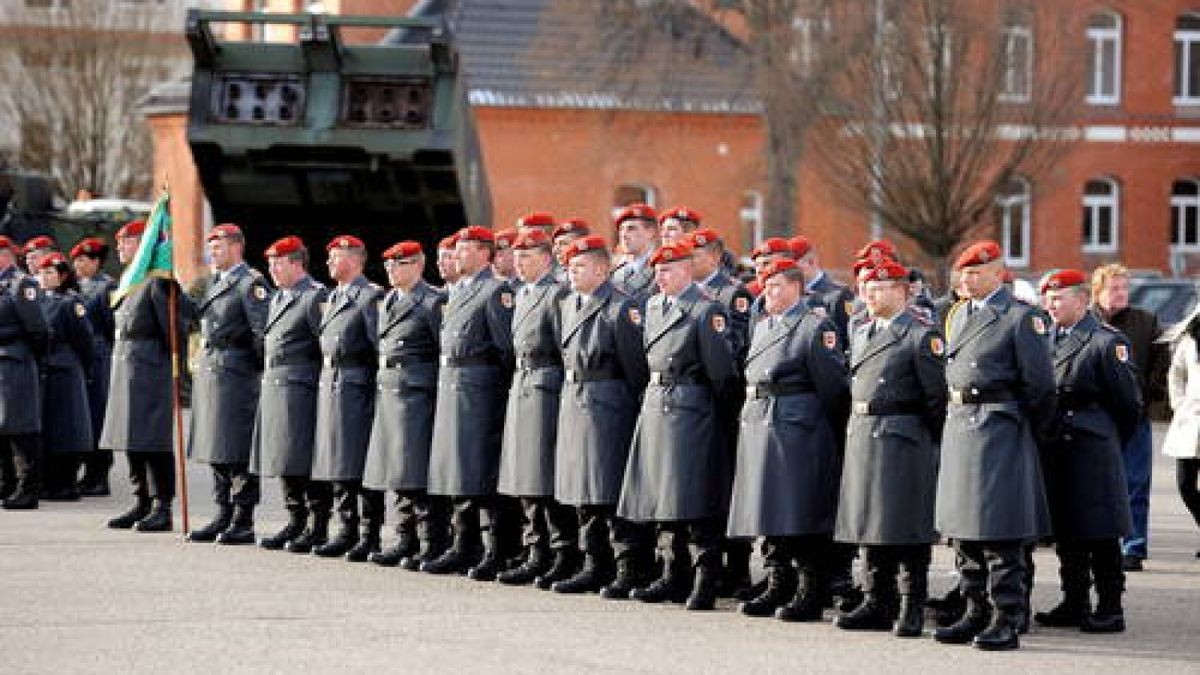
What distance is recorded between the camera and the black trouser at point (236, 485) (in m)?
16.0

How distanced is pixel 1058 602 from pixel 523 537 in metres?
3.13

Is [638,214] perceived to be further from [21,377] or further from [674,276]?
[21,377]

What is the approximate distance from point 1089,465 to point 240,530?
5604 millimetres

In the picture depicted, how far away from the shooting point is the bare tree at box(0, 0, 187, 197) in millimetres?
57844

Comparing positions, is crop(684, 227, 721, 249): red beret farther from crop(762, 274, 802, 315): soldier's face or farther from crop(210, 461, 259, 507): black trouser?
crop(210, 461, 259, 507): black trouser

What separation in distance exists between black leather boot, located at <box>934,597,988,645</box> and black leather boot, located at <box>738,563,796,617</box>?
1.06m

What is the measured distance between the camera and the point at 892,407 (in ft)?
40.3

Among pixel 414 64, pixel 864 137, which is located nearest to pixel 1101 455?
pixel 414 64

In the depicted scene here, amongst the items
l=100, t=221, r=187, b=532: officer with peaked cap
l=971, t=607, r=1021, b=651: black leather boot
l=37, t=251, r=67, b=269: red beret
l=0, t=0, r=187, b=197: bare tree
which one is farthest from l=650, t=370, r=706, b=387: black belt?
l=0, t=0, r=187, b=197: bare tree

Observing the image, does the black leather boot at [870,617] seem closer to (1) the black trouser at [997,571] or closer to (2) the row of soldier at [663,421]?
(2) the row of soldier at [663,421]

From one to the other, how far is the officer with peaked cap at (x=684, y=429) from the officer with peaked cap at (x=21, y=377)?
6.64 metres

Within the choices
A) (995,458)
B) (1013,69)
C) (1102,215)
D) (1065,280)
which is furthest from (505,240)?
(1102,215)

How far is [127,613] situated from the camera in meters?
12.7

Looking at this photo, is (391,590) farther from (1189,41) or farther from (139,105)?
(1189,41)
